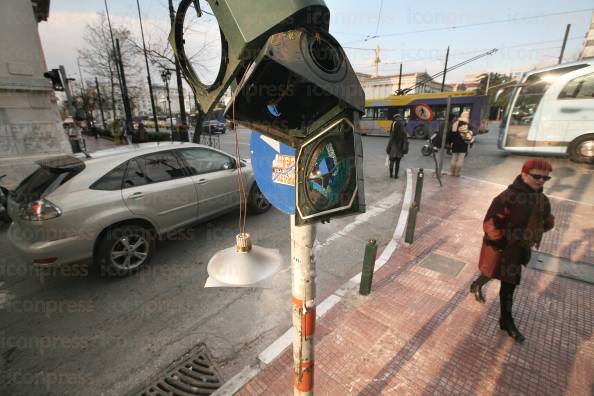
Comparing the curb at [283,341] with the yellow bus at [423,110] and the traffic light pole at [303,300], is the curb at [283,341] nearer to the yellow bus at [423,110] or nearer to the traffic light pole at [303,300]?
the traffic light pole at [303,300]

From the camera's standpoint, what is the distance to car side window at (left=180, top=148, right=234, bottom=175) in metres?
5.14

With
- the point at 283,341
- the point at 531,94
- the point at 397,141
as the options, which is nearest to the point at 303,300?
the point at 283,341

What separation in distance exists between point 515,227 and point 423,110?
17.8 m

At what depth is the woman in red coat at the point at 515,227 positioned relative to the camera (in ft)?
9.05

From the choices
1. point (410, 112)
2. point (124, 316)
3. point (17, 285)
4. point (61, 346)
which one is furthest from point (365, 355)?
point (410, 112)

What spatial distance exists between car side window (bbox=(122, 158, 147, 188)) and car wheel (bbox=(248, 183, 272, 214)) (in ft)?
7.46

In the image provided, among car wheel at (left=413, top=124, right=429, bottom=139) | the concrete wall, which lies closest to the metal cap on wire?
the concrete wall

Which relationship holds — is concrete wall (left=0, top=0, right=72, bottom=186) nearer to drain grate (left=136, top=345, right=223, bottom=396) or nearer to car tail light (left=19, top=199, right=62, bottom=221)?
car tail light (left=19, top=199, right=62, bottom=221)

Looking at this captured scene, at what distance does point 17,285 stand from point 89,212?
5.67 ft

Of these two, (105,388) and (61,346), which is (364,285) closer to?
(105,388)

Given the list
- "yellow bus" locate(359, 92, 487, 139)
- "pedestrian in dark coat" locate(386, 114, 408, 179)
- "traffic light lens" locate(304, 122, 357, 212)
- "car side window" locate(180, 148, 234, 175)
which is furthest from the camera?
"yellow bus" locate(359, 92, 487, 139)

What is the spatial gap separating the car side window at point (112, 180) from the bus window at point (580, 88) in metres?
14.5

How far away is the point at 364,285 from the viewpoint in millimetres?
3668

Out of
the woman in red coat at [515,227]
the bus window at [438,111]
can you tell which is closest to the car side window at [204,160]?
the woman in red coat at [515,227]
